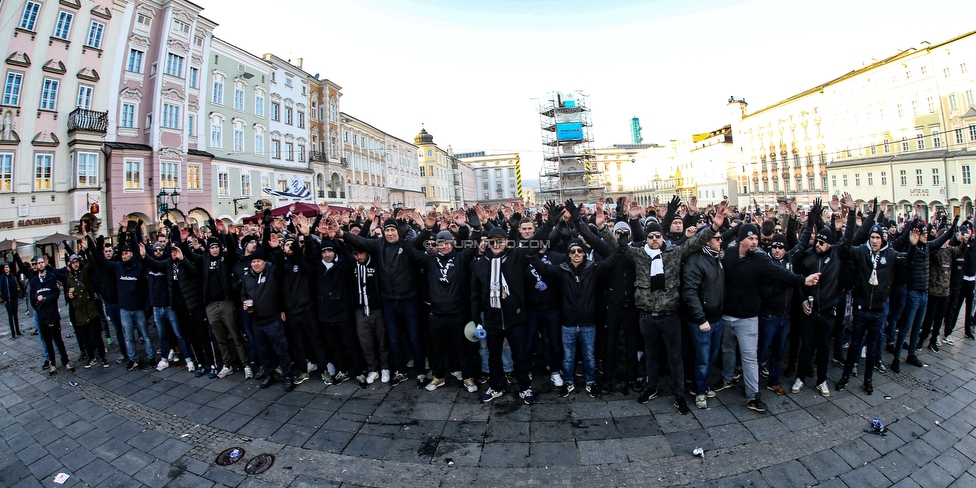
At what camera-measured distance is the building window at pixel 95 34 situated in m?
21.2

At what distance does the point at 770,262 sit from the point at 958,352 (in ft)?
15.2

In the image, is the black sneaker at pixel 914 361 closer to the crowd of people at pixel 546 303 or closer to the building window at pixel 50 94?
the crowd of people at pixel 546 303

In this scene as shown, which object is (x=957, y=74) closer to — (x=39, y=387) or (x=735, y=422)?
(x=735, y=422)

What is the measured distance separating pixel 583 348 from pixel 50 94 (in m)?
27.4

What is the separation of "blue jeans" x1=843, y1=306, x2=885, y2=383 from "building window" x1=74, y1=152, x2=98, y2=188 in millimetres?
28957

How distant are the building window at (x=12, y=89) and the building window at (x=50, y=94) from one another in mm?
791

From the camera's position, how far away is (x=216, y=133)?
28.3 metres

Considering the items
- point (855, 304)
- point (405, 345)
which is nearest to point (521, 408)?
point (405, 345)

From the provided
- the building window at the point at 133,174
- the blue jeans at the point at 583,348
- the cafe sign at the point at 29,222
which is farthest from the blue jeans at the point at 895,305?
the building window at the point at 133,174

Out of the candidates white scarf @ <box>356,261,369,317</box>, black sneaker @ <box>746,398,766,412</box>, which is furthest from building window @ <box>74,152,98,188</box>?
black sneaker @ <box>746,398,766,412</box>

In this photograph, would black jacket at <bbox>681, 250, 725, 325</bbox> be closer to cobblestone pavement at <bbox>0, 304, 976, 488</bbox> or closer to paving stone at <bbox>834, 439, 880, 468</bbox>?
cobblestone pavement at <bbox>0, 304, 976, 488</bbox>

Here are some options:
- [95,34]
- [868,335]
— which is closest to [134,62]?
[95,34]

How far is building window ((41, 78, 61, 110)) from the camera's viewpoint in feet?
64.1

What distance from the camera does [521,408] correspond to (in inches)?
210
